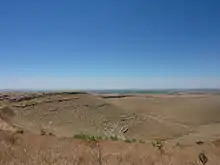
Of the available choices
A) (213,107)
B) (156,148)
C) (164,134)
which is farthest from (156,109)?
(156,148)

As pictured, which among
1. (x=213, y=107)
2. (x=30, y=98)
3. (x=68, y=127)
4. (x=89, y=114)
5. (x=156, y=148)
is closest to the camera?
(x=156, y=148)

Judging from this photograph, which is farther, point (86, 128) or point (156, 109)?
point (156, 109)

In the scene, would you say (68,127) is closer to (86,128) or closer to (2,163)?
(86,128)

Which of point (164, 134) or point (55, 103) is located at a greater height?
point (55, 103)

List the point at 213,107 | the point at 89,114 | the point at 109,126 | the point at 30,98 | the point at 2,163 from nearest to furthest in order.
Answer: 1. the point at 2,163
2. the point at 109,126
3. the point at 89,114
4. the point at 30,98
5. the point at 213,107

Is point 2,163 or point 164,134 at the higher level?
point 2,163

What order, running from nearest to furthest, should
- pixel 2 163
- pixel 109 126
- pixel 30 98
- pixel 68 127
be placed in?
pixel 2 163, pixel 68 127, pixel 109 126, pixel 30 98

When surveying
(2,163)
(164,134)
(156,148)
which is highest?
(2,163)

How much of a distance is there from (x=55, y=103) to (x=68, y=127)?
41.1 ft

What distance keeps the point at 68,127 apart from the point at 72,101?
15.5 meters

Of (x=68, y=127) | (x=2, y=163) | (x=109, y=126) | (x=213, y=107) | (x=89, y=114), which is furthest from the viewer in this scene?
(x=213, y=107)

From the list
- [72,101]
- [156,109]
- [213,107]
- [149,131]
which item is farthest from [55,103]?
[213,107]

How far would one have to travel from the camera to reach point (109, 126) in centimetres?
4700

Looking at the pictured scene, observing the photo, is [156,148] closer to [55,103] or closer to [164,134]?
[164,134]
